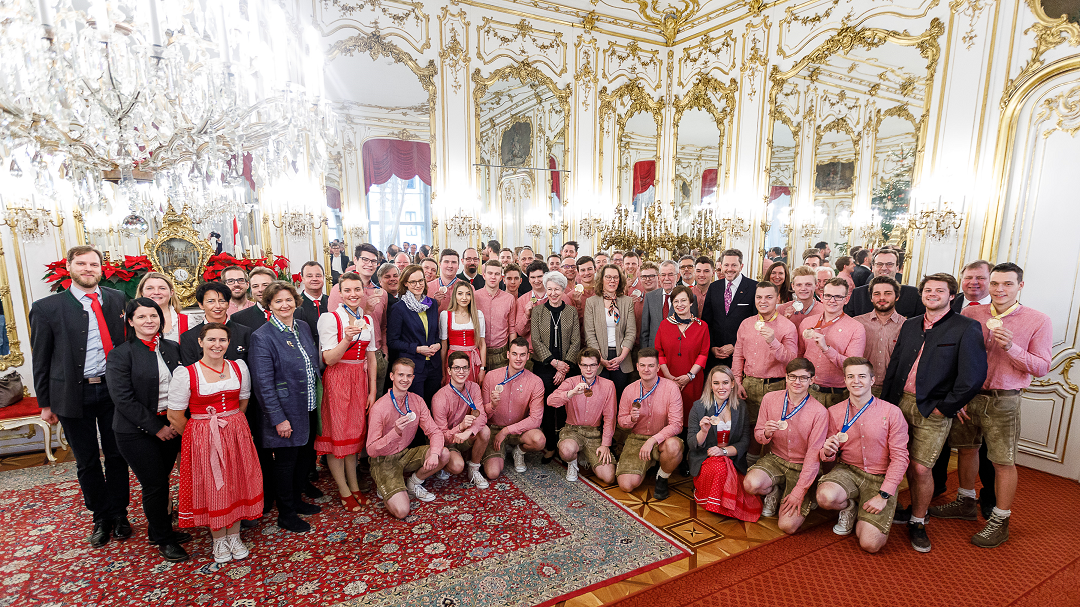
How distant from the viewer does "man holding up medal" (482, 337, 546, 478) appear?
416 cm

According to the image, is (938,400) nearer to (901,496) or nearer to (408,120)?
(901,496)

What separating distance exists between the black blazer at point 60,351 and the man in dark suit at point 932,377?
535cm

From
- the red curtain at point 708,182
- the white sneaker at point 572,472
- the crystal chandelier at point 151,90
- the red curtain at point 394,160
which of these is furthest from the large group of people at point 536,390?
the red curtain at point 708,182

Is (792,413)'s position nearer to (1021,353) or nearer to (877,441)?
(877,441)

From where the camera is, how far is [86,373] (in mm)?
3121

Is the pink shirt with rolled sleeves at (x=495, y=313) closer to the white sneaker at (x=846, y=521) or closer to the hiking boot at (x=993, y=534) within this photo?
the white sneaker at (x=846, y=521)

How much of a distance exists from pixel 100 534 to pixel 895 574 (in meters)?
4.95

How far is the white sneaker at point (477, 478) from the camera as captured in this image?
3.98 metres

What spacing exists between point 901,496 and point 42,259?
8.06m

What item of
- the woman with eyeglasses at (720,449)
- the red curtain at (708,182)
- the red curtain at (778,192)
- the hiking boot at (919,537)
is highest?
the red curtain at (708,182)

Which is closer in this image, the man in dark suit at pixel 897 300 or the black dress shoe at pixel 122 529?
the black dress shoe at pixel 122 529

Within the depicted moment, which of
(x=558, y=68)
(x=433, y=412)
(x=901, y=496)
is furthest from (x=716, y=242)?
(x=433, y=412)

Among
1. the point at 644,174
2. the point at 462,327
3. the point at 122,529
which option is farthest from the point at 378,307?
the point at 644,174

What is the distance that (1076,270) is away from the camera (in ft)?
13.9
